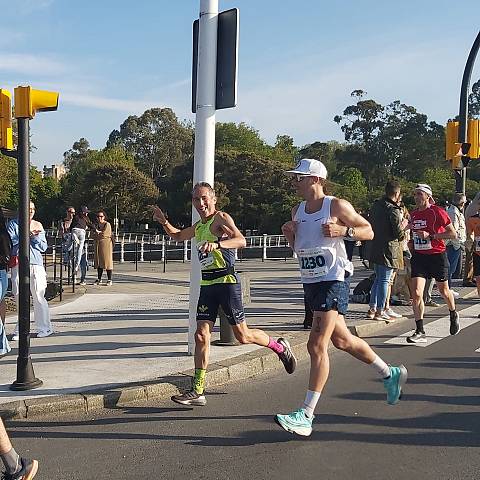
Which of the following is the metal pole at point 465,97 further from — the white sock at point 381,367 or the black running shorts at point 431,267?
the white sock at point 381,367

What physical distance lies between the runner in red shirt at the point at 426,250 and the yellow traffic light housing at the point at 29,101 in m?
4.75

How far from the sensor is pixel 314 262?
5070mm

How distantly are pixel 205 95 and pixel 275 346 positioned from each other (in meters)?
2.62

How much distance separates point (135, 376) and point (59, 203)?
63.8 meters

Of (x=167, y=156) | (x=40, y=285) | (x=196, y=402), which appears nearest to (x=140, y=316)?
(x=40, y=285)

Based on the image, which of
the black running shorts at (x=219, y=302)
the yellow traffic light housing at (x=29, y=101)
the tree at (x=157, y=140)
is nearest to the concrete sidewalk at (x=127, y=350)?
the black running shorts at (x=219, y=302)

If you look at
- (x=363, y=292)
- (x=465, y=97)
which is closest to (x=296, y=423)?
(x=363, y=292)

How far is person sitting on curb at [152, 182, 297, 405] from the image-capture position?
567cm

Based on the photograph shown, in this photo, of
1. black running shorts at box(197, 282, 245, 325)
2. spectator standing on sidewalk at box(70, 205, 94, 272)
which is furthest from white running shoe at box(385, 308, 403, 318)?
spectator standing on sidewalk at box(70, 205, 94, 272)

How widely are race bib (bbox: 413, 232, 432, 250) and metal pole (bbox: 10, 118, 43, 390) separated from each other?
15.8 feet

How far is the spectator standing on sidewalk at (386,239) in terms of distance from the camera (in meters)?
9.39

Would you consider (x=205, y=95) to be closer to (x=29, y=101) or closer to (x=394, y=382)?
(x=29, y=101)

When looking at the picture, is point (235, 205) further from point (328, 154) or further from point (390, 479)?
point (390, 479)

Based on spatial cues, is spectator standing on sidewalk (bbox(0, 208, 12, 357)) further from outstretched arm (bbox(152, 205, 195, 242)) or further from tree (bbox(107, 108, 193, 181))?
tree (bbox(107, 108, 193, 181))
